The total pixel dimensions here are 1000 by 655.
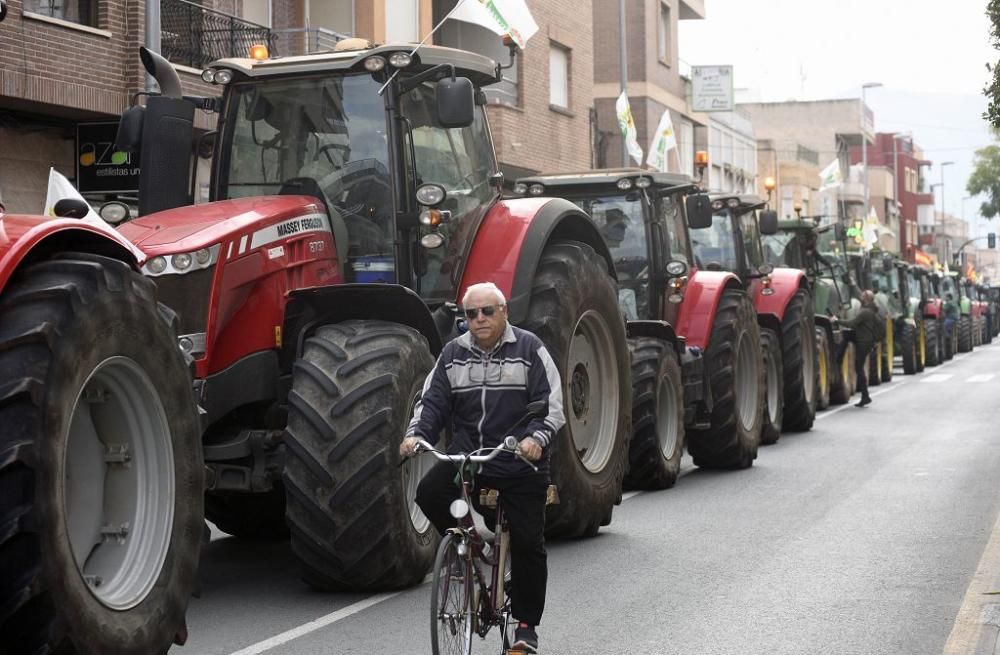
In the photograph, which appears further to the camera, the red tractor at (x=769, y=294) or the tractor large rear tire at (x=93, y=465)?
the red tractor at (x=769, y=294)

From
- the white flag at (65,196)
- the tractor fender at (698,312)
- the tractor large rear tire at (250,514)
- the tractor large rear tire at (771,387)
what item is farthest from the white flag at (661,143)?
the white flag at (65,196)

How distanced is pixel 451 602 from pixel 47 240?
6.77 ft

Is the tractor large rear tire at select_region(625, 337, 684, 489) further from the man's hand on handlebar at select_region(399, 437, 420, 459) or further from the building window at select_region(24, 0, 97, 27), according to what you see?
the building window at select_region(24, 0, 97, 27)

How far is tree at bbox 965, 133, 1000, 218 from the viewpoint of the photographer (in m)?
92.8

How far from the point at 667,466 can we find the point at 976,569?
423cm

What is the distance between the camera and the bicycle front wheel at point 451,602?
6164 mm

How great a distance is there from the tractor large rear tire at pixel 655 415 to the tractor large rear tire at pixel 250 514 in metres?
3.27

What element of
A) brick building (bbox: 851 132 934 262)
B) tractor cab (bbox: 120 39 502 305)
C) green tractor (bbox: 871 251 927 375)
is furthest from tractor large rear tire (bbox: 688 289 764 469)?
brick building (bbox: 851 132 934 262)

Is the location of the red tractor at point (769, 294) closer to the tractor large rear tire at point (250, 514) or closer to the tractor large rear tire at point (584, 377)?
the tractor large rear tire at point (584, 377)

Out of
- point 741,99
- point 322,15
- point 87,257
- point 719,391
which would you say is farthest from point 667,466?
point 741,99

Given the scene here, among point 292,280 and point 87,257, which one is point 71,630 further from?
point 292,280

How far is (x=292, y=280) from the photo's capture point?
8734 mm

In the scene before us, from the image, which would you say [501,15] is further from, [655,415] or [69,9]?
[69,9]

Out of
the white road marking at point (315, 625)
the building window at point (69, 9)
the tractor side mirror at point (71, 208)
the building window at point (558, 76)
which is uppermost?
the building window at point (558, 76)
